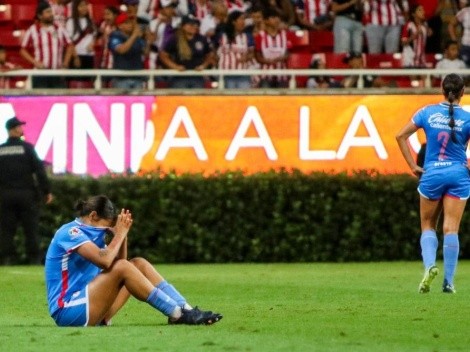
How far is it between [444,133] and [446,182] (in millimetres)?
482

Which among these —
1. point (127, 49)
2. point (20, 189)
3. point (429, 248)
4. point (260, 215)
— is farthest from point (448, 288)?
point (127, 49)

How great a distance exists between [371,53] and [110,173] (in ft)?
16.0

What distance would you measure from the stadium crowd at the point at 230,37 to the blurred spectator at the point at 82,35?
16 mm

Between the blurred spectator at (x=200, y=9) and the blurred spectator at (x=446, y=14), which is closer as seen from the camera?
the blurred spectator at (x=200, y=9)

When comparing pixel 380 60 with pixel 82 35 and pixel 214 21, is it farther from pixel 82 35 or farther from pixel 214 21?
pixel 82 35

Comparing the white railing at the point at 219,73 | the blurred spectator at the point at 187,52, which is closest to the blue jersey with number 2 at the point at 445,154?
the white railing at the point at 219,73

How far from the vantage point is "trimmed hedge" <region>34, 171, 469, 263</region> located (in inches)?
917

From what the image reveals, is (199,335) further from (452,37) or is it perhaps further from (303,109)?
(452,37)

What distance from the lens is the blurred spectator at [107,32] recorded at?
24.3 metres

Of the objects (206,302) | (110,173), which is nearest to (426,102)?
(110,173)

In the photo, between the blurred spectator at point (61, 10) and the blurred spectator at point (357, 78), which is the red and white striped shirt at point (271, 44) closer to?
Answer: the blurred spectator at point (357, 78)

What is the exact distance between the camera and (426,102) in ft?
78.0

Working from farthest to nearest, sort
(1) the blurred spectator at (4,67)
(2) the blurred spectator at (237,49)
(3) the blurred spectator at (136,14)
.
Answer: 1. (2) the blurred spectator at (237,49)
2. (3) the blurred spectator at (136,14)
3. (1) the blurred spectator at (4,67)

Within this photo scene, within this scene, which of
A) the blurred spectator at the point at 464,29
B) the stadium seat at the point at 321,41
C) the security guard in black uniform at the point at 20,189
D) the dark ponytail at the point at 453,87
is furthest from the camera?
the stadium seat at the point at 321,41
